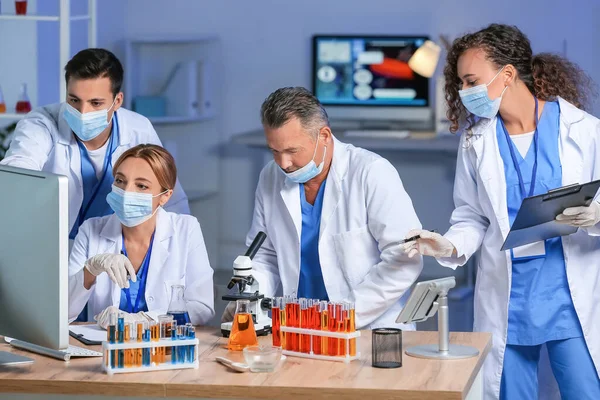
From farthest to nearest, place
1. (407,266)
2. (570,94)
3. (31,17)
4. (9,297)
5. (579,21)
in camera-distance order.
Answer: (579,21) → (31,17) → (570,94) → (407,266) → (9,297)

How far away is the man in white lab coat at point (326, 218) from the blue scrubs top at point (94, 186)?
505 millimetres

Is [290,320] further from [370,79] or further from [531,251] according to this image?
[370,79]

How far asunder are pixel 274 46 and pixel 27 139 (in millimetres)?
3201

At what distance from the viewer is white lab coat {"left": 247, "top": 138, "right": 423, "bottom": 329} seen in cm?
268

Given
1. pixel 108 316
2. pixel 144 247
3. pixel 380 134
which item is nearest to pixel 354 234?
pixel 144 247

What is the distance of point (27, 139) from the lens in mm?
3043

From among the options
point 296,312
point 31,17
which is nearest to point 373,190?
point 296,312

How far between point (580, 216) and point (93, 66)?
57.7 inches

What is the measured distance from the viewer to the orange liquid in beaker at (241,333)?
2350 millimetres

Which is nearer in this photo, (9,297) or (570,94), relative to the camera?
(9,297)

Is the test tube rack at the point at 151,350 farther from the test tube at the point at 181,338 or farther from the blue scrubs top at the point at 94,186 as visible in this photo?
the blue scrubs top at the point at 94,186

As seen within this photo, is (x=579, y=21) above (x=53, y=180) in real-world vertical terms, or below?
above

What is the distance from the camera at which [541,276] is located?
270cm

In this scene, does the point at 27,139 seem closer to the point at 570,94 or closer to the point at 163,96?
the point at 570,94
